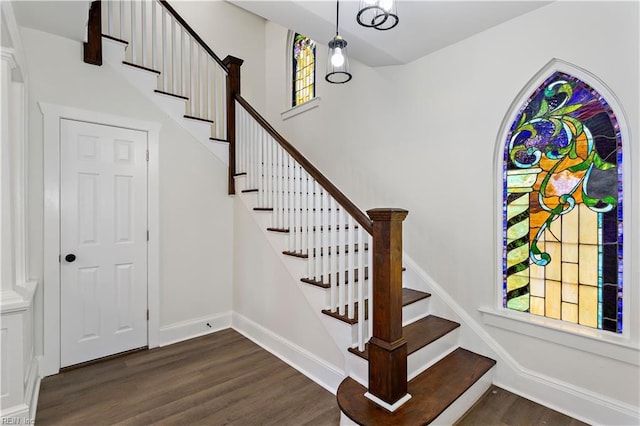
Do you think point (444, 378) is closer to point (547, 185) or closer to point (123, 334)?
point (547, 185)

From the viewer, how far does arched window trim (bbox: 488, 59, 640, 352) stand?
6.19ft

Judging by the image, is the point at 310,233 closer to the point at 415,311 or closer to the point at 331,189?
the point at 331,189

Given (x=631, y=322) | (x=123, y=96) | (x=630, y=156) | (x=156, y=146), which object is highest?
(x=123, y=96)

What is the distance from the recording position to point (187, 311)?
10.9 ft

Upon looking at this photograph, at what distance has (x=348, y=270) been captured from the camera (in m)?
2.25

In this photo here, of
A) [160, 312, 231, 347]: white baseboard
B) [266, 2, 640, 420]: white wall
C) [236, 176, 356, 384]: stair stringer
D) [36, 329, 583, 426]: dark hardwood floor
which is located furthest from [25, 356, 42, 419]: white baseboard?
[266, 2, 640, 420]: white wall

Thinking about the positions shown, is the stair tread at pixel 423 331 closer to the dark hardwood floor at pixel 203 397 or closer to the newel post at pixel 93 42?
the dark hardwood floor at pixel 203 397

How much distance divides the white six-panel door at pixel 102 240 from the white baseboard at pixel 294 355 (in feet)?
3.22

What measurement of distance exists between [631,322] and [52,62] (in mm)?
4462

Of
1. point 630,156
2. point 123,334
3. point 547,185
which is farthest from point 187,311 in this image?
point 630,156

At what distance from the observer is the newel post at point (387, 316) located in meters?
1.88

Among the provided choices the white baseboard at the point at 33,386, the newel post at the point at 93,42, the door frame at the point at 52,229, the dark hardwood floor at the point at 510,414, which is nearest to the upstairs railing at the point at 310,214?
the dark hardwood floor at the point at 510,414

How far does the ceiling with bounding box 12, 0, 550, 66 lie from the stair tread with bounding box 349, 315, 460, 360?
2285mm

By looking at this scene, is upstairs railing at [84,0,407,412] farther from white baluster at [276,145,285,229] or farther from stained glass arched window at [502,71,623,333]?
stained glass arched window at [502,71,623,333]
